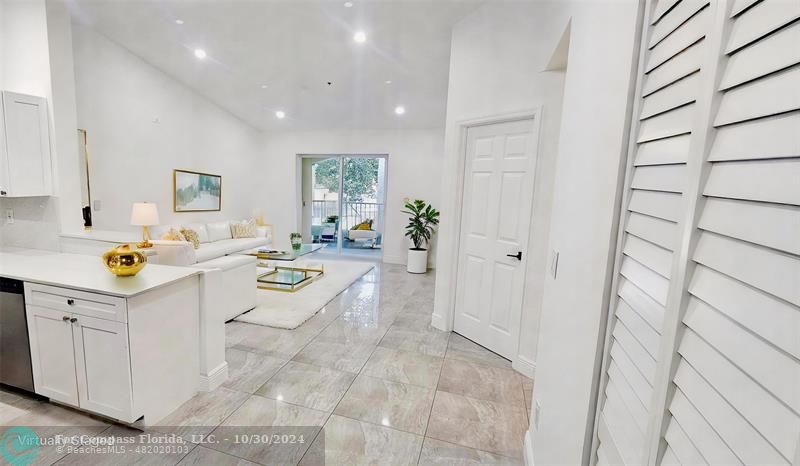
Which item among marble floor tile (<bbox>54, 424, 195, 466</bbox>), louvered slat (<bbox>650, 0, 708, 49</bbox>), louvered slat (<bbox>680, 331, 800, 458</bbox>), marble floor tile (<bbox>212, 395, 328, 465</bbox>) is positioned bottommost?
marble floor tile (<bbox>54, 424, 195, 466</bbox>)

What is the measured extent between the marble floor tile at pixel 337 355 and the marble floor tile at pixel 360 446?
2.03ft

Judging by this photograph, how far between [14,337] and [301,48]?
382cm

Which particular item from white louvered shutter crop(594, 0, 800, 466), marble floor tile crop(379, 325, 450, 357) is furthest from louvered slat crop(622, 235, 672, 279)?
marble floor tile crop(379, 325, 450, 357)

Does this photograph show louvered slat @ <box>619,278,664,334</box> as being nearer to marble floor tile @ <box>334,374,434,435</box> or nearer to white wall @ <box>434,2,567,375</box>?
marble floor tile @ <box>334,374,434,435</box>

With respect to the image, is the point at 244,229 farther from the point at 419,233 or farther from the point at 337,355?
the point at 337,355

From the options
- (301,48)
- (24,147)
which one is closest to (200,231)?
(24,147)

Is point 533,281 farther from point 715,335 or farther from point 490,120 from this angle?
point 715,335

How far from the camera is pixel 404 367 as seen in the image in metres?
2.66

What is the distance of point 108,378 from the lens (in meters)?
1.84

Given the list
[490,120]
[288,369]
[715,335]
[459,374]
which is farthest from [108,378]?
[490,120]

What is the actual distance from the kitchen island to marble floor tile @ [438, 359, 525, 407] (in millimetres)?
1795

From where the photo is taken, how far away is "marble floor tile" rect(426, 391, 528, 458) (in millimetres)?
1885

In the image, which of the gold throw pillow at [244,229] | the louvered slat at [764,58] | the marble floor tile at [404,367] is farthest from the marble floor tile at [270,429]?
the gold throw pillow at [244,229]

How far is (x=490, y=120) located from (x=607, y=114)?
1.93 metres
